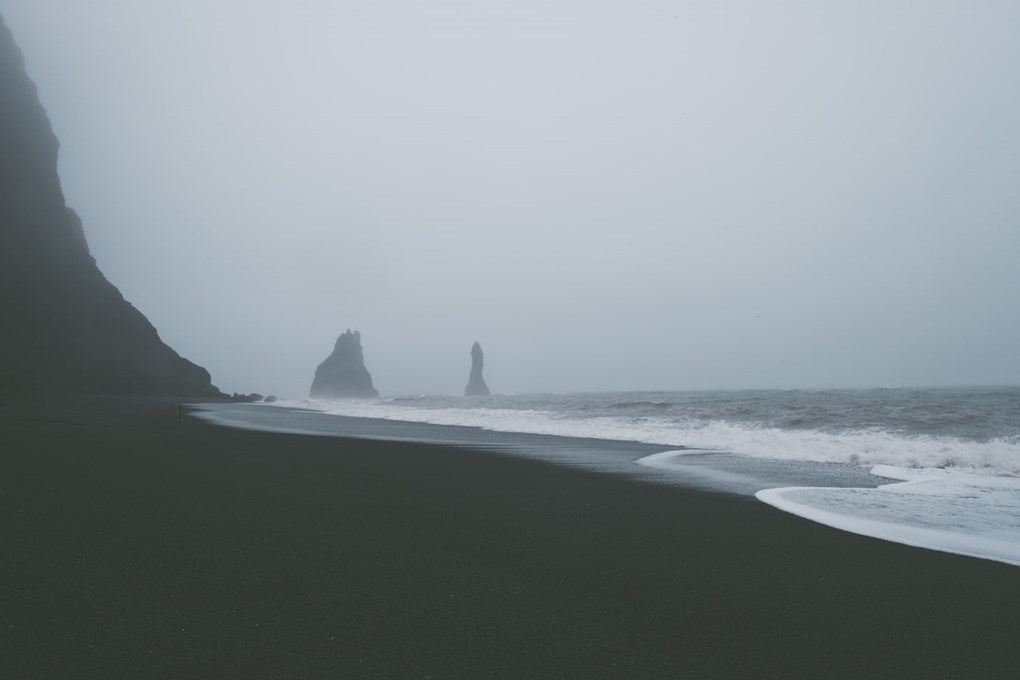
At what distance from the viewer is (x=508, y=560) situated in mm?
5477

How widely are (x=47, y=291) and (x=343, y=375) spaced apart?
10515 centimetres

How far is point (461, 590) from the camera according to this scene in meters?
4.61

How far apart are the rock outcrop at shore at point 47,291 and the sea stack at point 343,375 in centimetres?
8149

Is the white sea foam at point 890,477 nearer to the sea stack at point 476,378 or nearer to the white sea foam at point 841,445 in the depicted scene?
the white sea foam at point 841,445

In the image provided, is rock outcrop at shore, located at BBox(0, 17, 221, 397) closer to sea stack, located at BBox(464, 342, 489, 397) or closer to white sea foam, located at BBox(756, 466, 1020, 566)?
white sea foam, located at BBox(756, 466, 1020, 566)

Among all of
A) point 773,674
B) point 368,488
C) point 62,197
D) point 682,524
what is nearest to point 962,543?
point 682,524

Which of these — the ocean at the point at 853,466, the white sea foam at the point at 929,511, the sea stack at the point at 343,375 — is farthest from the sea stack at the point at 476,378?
the white sea foam at the point at 929,511

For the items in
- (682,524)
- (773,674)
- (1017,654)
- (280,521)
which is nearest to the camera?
(773,674)

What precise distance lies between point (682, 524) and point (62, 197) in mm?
81941

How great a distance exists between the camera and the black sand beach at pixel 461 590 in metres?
3.44

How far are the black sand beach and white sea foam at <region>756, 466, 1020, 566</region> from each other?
0.68 metres

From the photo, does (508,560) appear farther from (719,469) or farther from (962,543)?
(719,469)

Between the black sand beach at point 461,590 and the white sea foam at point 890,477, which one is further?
the white sea foam at point 890,477

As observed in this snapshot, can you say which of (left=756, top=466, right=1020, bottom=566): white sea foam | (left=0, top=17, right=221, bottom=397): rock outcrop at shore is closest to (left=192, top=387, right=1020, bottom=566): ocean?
(left=756, top=466, right=1020, bottom=566): white sea foam
